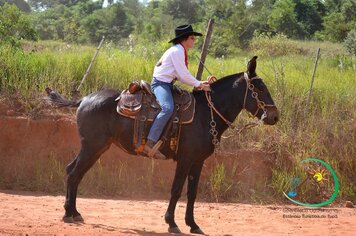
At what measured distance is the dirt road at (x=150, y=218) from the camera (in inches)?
317

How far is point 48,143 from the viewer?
12109 millimetres

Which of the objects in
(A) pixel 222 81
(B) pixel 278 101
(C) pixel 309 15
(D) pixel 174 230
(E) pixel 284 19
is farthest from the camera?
(C) pixel 309 15

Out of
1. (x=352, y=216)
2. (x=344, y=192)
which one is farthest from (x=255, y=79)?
(x=344, y=192)

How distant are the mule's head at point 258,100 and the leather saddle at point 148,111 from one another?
0.82 metres

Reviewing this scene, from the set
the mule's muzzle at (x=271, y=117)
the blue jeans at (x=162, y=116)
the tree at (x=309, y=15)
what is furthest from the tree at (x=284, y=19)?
the blue jeans at (x=162, y=116)

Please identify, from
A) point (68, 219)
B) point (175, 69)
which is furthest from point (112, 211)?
point (175, 69)

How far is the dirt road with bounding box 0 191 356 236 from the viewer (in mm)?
8062

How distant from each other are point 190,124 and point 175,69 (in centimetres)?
80

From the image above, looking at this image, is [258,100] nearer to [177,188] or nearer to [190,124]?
[190,124]

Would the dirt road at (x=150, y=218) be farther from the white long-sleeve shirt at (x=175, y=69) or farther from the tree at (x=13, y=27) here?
the tree at (x=13, y=27)

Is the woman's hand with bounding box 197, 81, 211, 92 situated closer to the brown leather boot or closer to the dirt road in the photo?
the brown leather boot

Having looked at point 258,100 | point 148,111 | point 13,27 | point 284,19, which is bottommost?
point 148,111

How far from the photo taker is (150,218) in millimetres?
9398

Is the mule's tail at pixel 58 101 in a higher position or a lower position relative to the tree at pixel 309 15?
lower
